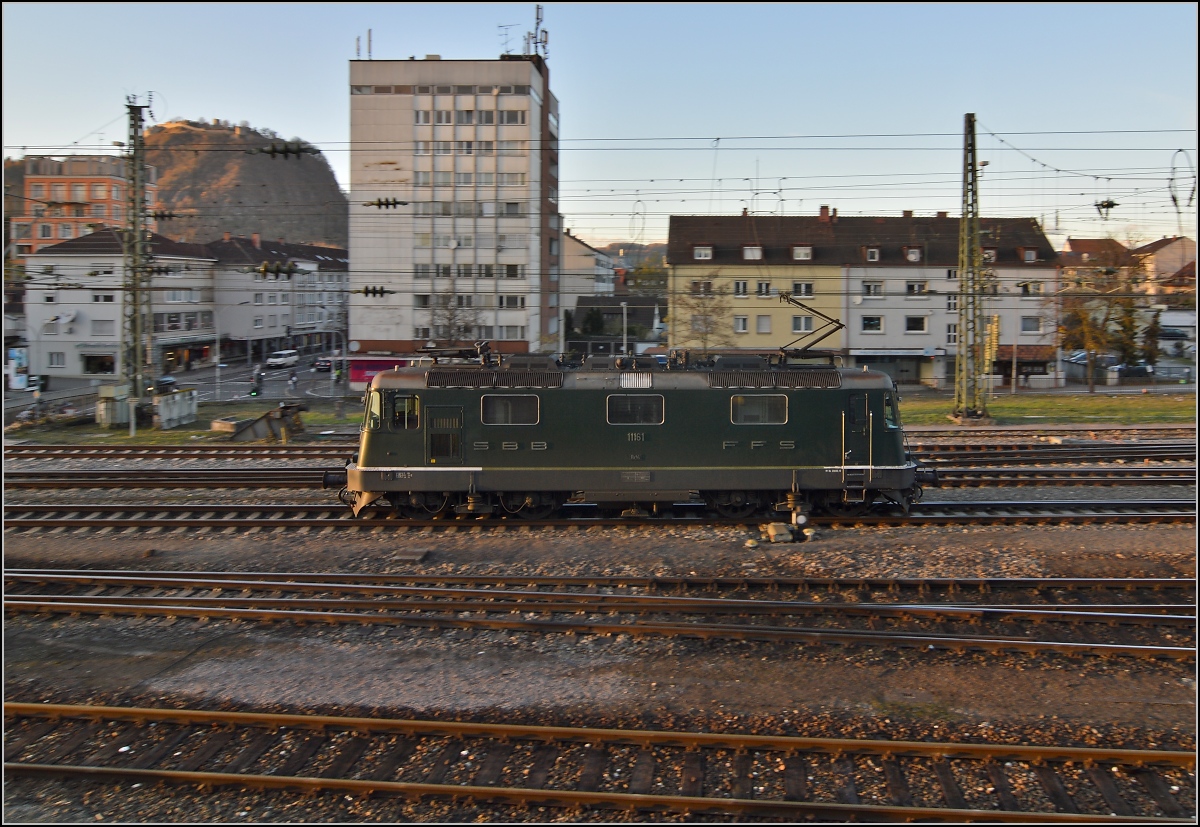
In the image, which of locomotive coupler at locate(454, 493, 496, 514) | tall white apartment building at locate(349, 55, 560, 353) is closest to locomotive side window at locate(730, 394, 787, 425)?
locomotive coupler at locate(454, 493, 496, 514)

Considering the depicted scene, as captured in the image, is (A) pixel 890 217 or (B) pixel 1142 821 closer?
(B) pixel 1142 821

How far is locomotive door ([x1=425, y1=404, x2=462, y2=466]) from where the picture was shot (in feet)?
52.3

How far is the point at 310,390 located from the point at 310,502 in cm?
3311

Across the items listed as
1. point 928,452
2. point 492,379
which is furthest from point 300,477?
point 928,452

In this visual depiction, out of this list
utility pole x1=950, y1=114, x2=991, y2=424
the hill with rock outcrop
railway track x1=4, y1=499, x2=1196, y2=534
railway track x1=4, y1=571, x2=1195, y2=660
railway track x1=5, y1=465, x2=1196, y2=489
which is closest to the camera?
railway track x1=4, y1=571, x2=1195, y2=660

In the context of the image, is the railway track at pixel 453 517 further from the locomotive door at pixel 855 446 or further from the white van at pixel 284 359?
the white van at pixel 284 359

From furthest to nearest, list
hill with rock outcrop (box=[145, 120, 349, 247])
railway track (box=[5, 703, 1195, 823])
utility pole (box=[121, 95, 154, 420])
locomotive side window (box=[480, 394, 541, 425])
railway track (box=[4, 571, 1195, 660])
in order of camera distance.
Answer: hill with rock outcrop (box=[145, 120, 349, 247])
utility pole (box=[121, 95, 154, 420])
locomotive side window (box=[480, 394, 541, 425])
railway track (box=[4, 571, 1195, 660])
railway track (box=[5, 703, 1195, 823])

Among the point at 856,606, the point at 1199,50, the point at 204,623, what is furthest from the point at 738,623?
the point at 1199,50

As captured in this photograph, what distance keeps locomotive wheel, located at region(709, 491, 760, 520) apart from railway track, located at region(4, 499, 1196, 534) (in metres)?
0.26

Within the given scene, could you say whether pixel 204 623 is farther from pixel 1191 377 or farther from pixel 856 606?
pixel 1191 377

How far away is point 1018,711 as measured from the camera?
28.3ft

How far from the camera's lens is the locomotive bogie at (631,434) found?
15.8 m

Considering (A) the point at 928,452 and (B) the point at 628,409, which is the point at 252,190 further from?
(B) the point at 628,409

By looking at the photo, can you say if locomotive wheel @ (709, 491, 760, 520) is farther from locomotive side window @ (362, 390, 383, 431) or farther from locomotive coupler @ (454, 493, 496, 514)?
locomotive side window @ (362, 390, 383, 431)
